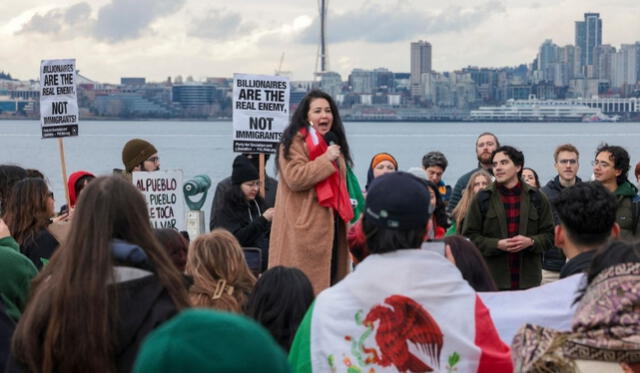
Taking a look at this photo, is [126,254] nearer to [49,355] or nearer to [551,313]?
[49,355]

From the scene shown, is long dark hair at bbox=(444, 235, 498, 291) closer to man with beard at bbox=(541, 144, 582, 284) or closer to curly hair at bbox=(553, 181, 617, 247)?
curly hair at bbox=(553, 181, 617, 247)

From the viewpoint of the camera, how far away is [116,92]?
177625mm

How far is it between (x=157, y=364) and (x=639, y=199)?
8188 millimetres

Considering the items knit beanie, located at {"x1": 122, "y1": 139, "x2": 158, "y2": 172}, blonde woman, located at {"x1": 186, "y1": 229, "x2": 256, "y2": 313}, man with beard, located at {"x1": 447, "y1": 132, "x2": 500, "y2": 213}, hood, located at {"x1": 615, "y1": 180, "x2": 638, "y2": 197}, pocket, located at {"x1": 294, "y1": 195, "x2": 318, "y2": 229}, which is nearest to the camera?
blonde woman, located at {"x1": 186, "y1": 229, "x2": 256, "y2": 313}

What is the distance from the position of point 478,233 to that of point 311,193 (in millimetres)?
1577

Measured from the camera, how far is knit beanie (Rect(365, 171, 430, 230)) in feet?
13.2

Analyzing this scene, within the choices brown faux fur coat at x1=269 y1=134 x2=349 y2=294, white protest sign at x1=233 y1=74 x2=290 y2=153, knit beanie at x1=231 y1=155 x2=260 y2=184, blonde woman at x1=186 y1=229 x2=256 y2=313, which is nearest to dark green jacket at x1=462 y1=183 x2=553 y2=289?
brown faux fur coat at x1=269 y1=134 x2=349 y2=294

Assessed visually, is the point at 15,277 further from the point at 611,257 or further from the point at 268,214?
the point at 268,214

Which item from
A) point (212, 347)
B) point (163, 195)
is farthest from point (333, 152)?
point (212, 347)

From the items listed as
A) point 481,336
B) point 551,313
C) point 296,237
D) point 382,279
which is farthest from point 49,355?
point 296,237

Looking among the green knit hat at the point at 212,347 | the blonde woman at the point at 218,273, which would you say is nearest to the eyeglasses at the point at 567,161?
the blonde woman at the point at 218,273

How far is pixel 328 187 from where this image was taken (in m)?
7.66

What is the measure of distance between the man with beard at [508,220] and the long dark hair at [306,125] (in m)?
1.22

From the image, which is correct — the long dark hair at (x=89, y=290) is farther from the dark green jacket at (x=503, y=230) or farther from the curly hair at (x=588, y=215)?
the dark green jacket at (x=503, y=230)
